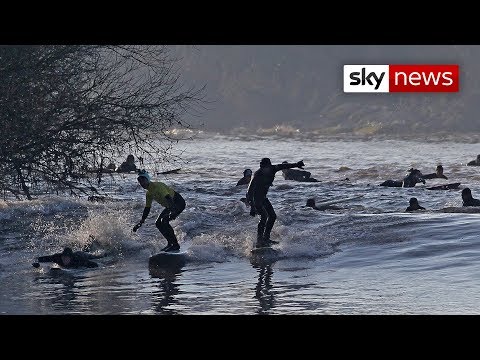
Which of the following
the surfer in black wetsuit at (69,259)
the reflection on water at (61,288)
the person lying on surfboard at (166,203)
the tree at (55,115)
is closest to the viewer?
the reflection on water at (61,288)

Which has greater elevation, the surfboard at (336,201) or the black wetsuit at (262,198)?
the black wetsuit at (262,198)

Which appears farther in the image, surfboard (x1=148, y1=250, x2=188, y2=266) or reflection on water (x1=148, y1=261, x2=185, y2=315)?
surfboard (x1=148, y1=250, x2=188, y2=266)

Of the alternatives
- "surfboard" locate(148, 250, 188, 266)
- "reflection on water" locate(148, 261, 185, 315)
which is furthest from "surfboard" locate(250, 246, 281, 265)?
"reflection on water" locate(148, 261, 185, 315)

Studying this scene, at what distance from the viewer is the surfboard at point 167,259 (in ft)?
63.1

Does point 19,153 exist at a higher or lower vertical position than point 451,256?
higher

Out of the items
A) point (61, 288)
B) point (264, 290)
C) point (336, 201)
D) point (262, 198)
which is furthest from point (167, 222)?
point (336, 201)

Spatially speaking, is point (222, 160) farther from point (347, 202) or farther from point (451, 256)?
point (451, 256)

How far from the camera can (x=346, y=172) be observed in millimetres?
48531

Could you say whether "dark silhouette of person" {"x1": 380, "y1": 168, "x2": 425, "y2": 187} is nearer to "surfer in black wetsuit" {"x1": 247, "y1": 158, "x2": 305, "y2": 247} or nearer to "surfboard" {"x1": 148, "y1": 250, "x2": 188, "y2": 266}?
"surfer in black wetsuit" {"x1": 247, "y1": 158, "x2": 305, "y2": 247}

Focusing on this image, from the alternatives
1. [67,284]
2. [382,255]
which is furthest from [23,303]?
[382,255]

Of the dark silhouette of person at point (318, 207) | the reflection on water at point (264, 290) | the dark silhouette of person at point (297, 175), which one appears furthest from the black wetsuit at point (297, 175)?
the reflection on water at point (264, 290)

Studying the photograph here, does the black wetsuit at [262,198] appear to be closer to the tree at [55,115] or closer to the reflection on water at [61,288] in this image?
the tree at [55,115]

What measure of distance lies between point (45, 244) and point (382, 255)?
8.16 meters

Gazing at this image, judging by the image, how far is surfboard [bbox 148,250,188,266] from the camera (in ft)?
63.1
